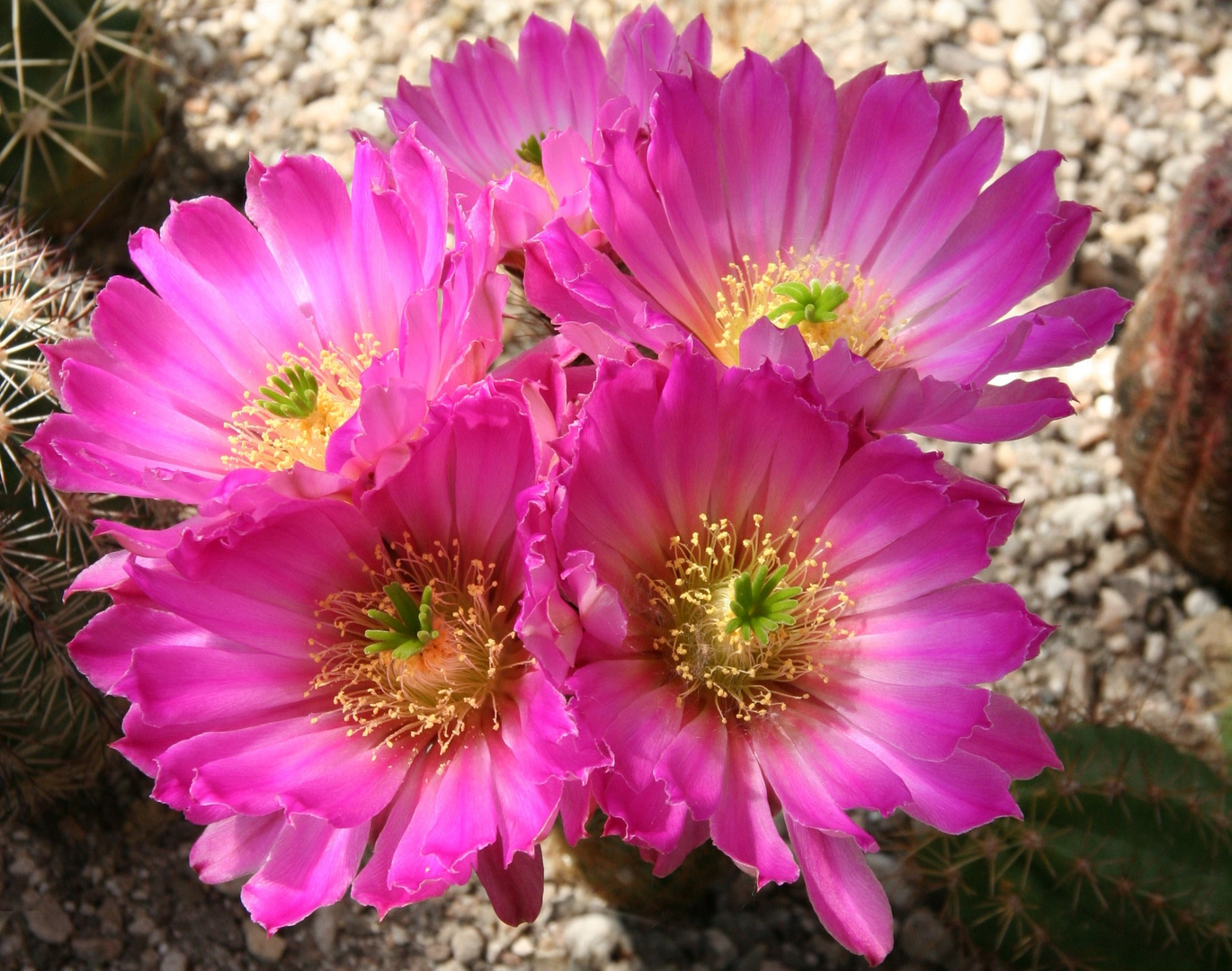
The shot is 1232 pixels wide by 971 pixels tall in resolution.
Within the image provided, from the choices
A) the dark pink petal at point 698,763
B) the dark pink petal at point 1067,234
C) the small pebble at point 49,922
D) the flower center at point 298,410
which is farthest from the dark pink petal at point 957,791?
the small pebble at point 49,922

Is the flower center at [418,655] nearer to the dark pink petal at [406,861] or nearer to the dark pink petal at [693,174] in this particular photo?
the dark pink petal at [406,861]

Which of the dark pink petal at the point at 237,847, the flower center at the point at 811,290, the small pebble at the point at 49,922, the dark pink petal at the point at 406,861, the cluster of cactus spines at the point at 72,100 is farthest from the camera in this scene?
the cluster of cactus spines at the point at 72,100

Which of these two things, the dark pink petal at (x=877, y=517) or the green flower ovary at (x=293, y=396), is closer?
the dark pink petal at (x=877, y=517)

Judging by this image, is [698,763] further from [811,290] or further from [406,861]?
[811,290]

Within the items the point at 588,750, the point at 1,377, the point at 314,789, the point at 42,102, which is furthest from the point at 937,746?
the point at 42,102

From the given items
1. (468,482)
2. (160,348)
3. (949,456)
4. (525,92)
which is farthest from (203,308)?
(949,456)

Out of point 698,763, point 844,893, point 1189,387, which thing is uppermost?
point 698,763

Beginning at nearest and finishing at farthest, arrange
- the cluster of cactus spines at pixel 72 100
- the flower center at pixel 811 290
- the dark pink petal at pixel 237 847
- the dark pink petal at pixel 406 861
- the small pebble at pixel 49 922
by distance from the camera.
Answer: the dark pink petal at pixel 406 861 → the dark pink petal at pixel 237 847 → the flower center at pixel 811 290 → the small pebble at pixel 49 922 → the cluster of cactus spines at pixel 72 100
